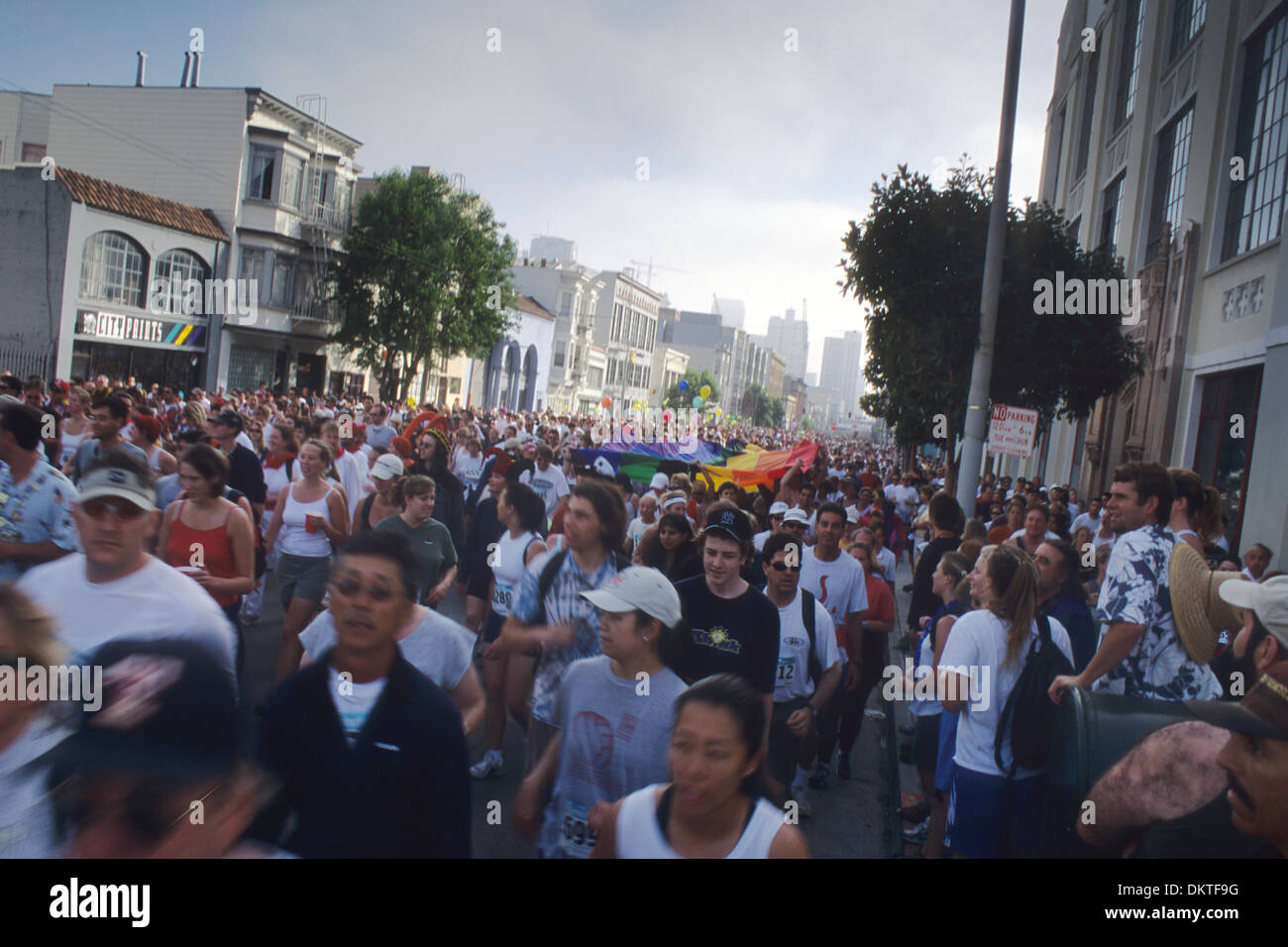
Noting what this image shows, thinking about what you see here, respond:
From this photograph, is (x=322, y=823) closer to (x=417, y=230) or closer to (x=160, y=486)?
(x=160, y=486)

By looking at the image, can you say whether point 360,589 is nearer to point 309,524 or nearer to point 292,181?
point 309,524

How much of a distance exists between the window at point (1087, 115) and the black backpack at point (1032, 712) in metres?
26.0

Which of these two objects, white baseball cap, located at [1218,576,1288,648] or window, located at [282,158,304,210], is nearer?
white baseball cap, located at [1218,576,1288,648]

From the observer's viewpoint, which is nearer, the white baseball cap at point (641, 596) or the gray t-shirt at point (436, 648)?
the white baseball cap at point (641, 596)

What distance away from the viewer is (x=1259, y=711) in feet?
7.56

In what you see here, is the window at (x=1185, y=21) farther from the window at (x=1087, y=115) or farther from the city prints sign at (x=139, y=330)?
the city prints sign at (x=139, y=330)

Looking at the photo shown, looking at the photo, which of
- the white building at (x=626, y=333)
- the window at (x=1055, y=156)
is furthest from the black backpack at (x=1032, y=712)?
the white building at (x=626, y=333)

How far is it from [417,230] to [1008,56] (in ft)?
95.9

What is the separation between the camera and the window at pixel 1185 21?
53.6 feet

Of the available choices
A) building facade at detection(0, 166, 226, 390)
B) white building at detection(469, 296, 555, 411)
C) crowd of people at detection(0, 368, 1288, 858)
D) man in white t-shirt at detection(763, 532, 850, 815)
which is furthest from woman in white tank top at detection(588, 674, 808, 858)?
white building at detection(469, 296, 555, 411)

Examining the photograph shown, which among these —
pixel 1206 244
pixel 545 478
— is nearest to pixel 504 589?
pixel 545 478

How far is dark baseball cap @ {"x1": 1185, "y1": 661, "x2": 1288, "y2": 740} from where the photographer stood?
226 centimetres

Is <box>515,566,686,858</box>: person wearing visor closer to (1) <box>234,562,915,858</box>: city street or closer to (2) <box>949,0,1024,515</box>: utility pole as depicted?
(1) <box>234,562,915,858</box>: city street

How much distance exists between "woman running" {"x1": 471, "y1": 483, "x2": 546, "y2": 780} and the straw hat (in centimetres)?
332
